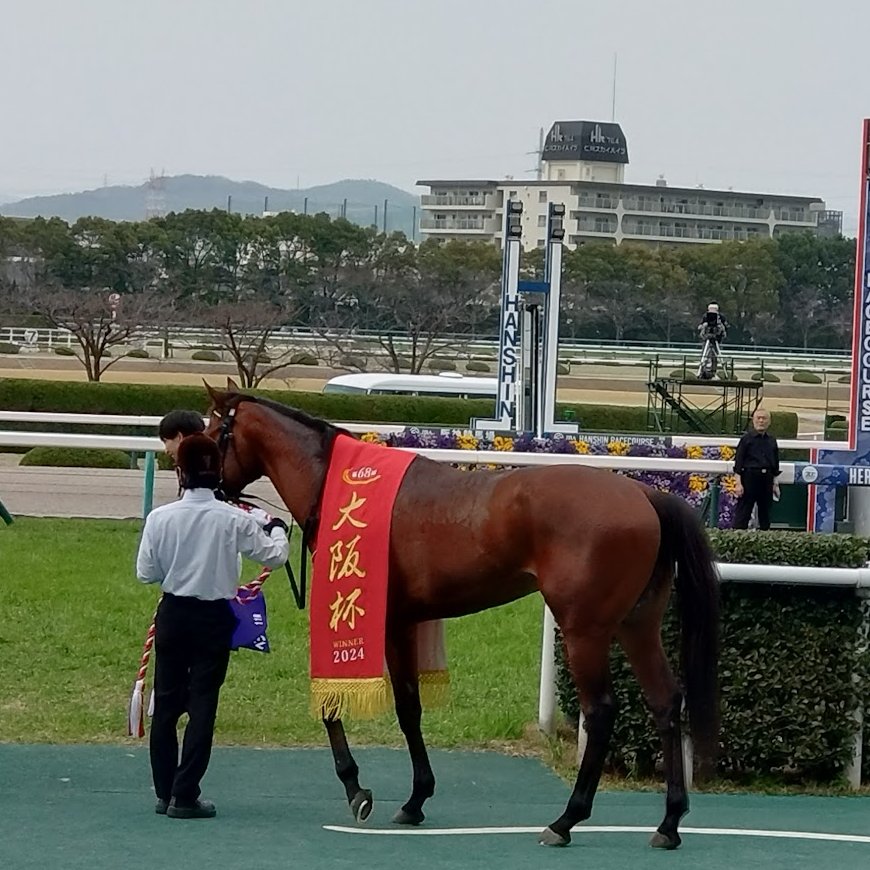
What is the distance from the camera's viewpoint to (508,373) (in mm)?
14922

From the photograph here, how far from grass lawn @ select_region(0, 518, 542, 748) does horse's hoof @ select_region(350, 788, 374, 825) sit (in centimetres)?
151

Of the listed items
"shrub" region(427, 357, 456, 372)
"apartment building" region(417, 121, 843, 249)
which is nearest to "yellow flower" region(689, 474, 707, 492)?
"shrub" region(427, 357, 456, 372)

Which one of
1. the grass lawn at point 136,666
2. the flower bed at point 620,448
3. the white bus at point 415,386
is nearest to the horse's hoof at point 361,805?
the grass lawn at point 136,666

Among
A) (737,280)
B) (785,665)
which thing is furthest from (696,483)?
(737,280)

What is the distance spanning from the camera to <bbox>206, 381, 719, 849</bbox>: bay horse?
4.64m

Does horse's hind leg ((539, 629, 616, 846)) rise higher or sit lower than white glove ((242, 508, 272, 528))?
lower

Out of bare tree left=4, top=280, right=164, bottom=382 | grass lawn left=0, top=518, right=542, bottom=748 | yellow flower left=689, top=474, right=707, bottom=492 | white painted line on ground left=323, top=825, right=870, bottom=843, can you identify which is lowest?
grass lawn left=0, top=518, right=542, bottom=748

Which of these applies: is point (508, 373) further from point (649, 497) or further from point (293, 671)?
point (649, 497)

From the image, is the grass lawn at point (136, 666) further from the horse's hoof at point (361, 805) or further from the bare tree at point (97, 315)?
the bare tree at point (97, 315)

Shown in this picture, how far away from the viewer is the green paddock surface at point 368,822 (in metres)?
4.39

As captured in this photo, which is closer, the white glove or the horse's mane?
the white glove

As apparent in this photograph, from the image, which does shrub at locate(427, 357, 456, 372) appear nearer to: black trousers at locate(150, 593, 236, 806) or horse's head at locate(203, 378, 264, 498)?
horse's head at locate(203, 378, 264, 498)

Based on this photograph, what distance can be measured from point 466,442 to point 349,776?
744 cm

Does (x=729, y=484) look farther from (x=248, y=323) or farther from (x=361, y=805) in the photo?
(x=248, y=323)
